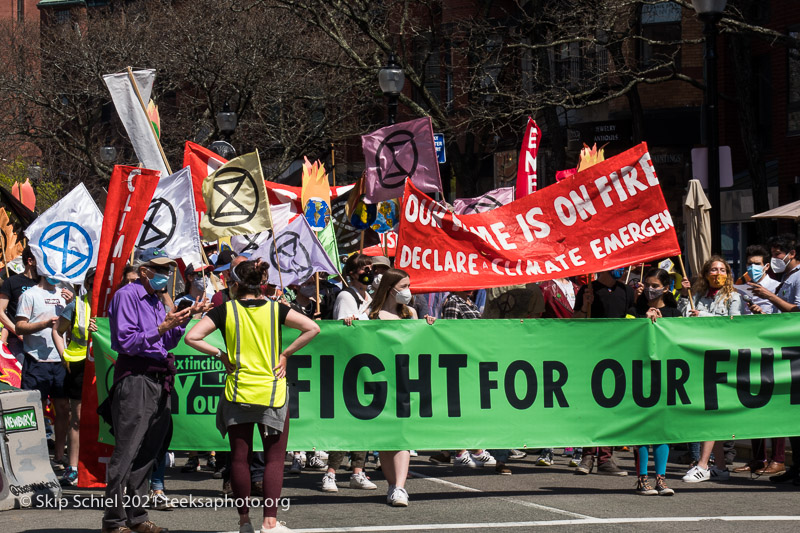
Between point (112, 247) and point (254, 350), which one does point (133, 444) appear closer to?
point (254, 350)

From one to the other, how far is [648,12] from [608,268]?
17365 millimetres

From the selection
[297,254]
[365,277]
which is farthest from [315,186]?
[365,277]

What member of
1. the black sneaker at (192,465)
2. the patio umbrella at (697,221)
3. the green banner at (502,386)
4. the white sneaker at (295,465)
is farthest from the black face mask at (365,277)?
the patio umbrella at (697,221)

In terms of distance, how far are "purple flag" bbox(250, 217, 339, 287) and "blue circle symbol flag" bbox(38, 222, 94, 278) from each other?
74.5 inches

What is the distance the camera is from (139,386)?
26.9 feet

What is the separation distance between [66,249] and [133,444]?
141 inches

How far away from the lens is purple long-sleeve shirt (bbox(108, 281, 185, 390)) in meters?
8.17

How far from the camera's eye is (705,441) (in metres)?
10.1

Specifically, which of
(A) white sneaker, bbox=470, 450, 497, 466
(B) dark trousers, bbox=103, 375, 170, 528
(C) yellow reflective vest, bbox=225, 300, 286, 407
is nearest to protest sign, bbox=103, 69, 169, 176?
(A) white sneaker, bbox=470, 450, 497, 466

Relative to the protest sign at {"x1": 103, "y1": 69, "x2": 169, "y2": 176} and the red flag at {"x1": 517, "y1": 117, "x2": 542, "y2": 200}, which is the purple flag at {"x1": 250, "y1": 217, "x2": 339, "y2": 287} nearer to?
the protest sign at {"x1": 103, "y1": 69, "x2": 169, "y2": 176}

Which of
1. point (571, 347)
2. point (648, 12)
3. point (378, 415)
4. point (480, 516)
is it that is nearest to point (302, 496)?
point (378, 415)

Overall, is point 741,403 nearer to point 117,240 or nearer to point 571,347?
point 571,347

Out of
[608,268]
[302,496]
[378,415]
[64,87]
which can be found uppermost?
[64,87]

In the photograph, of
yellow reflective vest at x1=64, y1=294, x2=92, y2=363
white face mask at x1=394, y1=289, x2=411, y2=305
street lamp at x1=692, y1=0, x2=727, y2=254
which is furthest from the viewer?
street lamp at x1=692, y1=0, x2=727, y2=254
